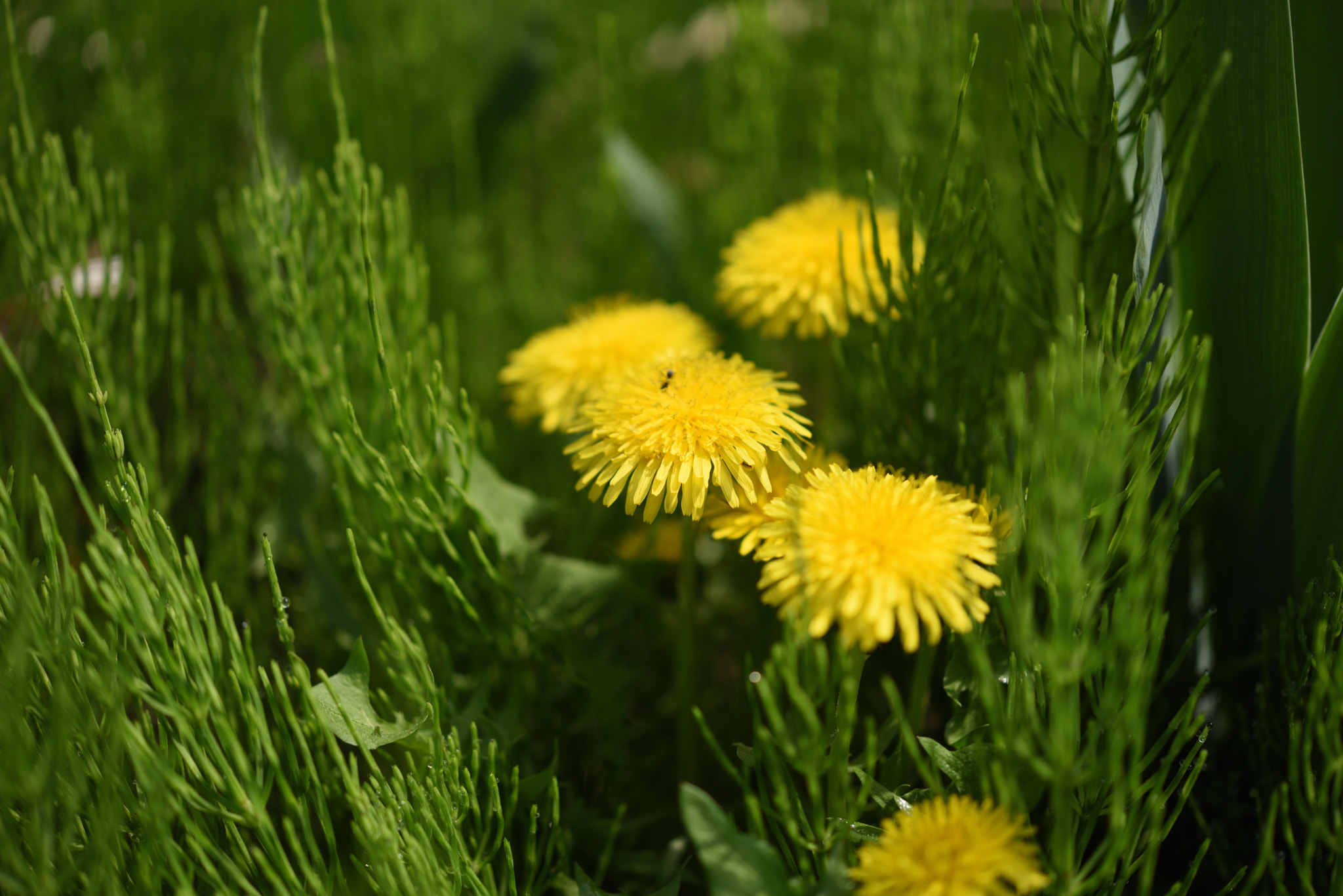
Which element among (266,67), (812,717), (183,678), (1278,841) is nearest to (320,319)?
(183,678)

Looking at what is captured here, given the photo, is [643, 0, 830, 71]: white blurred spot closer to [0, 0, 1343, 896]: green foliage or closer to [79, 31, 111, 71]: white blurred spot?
[0, 0, 1343, 896]: green foliage

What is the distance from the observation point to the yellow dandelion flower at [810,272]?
0.55m

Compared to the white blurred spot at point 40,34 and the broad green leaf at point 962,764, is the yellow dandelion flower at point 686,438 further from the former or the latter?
the white blurred spot at point 40,34

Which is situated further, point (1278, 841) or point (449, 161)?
point (449, 161)

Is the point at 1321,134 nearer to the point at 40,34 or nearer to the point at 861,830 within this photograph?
the point at 861,830

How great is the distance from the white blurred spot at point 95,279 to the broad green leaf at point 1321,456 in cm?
69

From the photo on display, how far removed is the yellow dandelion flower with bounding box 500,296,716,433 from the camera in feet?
1.81

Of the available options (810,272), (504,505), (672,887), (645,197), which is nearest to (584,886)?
(672,887)

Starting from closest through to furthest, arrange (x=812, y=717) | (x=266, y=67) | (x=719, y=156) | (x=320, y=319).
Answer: (x=812, y=717)
(x=320, y=319)
(x=719, y=156)
(x=266, y=67)

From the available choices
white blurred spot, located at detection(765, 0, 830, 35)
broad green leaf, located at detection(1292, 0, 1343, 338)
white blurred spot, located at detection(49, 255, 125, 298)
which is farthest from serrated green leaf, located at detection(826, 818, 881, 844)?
white blurred spot, located at detection(765, 0, 830, 35)

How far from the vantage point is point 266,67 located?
96 cm

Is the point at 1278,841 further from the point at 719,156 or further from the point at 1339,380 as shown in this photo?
the point at 719,156

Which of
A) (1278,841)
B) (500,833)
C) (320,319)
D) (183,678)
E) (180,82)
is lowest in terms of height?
(1278,841)

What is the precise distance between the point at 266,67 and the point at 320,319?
0.55 m
